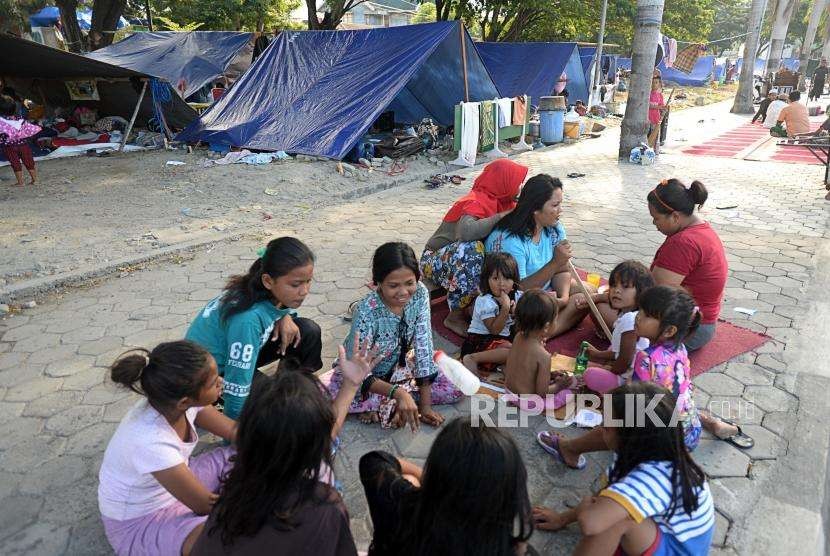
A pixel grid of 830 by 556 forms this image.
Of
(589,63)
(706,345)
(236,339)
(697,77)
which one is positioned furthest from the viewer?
(697,77)

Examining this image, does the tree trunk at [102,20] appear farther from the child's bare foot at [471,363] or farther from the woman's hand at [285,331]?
the child's bare foot at [471,363]

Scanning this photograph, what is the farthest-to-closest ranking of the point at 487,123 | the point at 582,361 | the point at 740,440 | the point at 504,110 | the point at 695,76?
the point at 695,76 → the point at 504,110 → the point at 487,123 → the point at 582,361 → the point at 740,440

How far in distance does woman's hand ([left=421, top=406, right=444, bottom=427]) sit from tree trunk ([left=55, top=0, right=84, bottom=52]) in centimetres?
1736

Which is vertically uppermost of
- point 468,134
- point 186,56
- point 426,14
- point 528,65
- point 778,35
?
point 426,14

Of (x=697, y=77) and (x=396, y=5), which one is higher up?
(x=396, y=5)

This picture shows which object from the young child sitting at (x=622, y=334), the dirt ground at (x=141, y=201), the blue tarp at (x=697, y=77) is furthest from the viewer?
the blue tarp at (x=697, y=77)

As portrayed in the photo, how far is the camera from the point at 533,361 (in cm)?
275

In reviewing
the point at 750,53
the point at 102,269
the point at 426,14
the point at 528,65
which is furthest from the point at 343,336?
the point at 426,14

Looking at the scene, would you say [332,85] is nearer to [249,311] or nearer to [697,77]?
[249,311]

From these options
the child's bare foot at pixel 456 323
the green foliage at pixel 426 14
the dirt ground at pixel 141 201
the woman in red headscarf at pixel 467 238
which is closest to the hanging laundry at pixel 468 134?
the dirt ground at pixel 141 201

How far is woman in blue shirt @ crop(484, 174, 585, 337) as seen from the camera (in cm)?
337

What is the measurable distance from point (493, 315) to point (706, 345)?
143 centimetres

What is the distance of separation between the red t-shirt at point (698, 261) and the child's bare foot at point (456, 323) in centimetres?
129

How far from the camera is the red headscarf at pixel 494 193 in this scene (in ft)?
12.1
